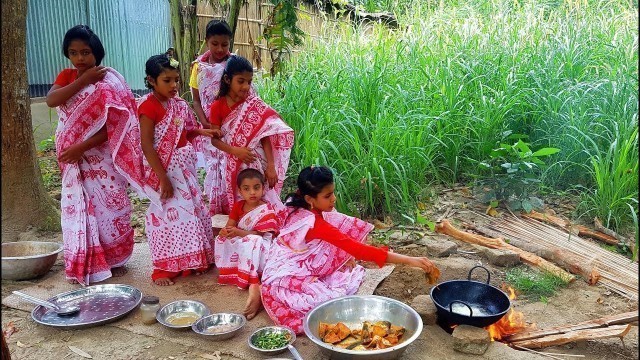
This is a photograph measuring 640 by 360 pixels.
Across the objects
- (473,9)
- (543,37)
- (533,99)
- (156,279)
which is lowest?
(156,279)

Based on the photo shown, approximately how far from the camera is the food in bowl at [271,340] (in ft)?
8.82

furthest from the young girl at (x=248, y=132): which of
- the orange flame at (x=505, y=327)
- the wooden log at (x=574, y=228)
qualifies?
the wooden log at (x=574, y=228)

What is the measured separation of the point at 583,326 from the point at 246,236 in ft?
7.05

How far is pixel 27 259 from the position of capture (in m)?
3.49

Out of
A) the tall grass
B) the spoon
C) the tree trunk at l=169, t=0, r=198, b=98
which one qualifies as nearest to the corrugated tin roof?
the tree trunk at l=169, t=0, r=198, b=98

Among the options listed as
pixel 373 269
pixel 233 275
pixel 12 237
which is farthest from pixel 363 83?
pixel 12 237

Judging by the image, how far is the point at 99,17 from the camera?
7.45 meters

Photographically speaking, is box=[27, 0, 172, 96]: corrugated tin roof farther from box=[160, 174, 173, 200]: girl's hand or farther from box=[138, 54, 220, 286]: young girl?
box=[160, 174, 173, 200]: girl's hand

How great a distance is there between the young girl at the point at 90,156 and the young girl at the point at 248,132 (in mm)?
638

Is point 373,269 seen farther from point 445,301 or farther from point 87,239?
point 87,239

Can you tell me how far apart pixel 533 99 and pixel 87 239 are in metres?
4.42

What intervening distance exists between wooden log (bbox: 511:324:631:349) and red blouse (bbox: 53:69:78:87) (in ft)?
10.8

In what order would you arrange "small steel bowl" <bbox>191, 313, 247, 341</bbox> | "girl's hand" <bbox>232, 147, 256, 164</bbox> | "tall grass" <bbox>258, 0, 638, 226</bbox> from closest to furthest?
"small steel bowl" <bbox>191, 313, 247, 341</bbox> < "girl's hand" <bbox>232, 147, 256, 164</bbox> < "tall grass" <bbox>258, 0, 638, 226</bbox>

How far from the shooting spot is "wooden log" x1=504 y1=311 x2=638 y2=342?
280 centimetres
